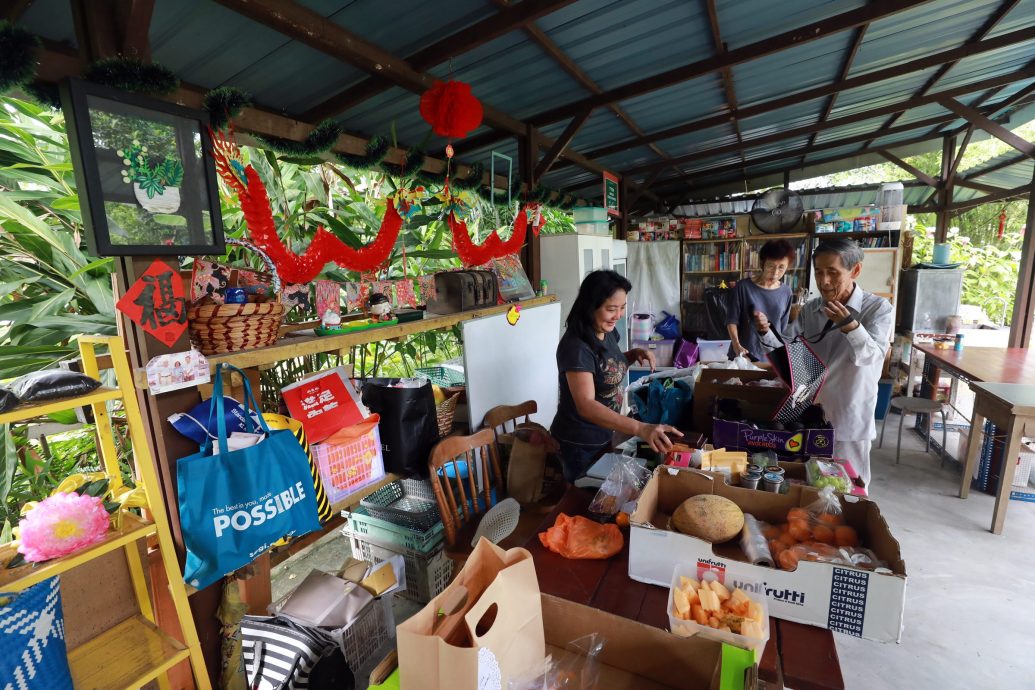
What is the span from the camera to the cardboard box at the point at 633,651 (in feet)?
2.66

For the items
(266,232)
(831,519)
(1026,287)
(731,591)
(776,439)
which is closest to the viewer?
(731,591)

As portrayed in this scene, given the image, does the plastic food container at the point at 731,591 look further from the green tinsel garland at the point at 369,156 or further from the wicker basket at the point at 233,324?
the green tinsel garland at the point at 369,156

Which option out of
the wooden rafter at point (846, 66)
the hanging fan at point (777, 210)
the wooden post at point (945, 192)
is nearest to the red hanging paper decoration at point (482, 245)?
the wooden rafter at point (846, 66)

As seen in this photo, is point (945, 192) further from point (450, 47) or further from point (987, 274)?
point (450, 47)

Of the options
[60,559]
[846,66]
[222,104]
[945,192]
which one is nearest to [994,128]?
[945,192]

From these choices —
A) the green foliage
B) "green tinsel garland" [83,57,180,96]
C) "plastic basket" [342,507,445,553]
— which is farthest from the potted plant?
the green foliage

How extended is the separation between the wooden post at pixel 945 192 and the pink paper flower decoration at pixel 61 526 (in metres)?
9.04

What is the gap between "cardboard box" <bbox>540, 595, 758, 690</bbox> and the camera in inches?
31.9

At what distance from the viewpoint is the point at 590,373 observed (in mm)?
2047

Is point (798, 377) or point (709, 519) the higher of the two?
point (798, 377)

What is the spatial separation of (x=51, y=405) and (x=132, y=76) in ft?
2.68

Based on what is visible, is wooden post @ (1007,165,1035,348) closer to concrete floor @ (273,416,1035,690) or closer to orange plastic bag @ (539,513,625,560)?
concrete floor @ (273,416,1035,690)

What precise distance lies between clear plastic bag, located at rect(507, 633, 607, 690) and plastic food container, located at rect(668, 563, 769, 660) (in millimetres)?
146

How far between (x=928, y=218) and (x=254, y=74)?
15979mm
